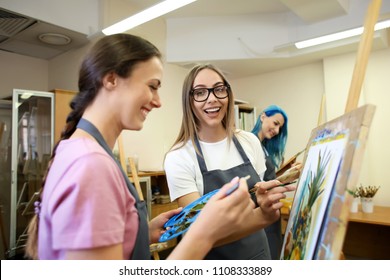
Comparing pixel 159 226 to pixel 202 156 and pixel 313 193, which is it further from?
pixel 313 193

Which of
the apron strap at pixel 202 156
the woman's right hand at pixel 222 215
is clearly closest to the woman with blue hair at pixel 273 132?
the apron strap at pixel 202 156

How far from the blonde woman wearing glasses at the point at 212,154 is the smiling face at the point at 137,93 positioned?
0.45 metres

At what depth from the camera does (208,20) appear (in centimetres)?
366

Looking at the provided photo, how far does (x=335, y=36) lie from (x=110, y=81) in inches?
114

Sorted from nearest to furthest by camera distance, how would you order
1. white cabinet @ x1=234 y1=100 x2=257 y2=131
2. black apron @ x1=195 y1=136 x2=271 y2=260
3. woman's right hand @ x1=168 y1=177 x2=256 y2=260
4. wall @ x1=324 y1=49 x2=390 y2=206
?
1. woman's right hand @ x1=168 y1=177 x2=256 y2=260
2. black apron @ x1=195 y1=136 x2=271 y2=260
3. wall @ x1=324 y1=49 x2=390 y2=206
4. white cabinet @ x1=234 y1=100 x2=257 y2=131

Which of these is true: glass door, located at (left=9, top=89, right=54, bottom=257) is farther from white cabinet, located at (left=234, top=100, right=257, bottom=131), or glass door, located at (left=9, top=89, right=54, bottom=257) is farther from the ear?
the ear

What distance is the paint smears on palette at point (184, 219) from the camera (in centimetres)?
83

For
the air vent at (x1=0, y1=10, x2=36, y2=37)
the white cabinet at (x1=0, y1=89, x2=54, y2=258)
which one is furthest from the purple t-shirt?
the air vent at (x1=0, y1=10, x2=36, y2=37)

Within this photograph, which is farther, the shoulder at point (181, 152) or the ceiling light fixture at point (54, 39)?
the ceiling light fixture at point (54, 39)

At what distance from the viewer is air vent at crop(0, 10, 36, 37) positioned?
266 cm

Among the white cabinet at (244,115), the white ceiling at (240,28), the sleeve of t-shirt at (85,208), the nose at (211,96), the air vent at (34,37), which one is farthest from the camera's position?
the white cabinet at (244,115)

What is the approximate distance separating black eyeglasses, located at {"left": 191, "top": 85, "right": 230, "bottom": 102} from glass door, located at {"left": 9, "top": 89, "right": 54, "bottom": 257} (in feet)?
6.90

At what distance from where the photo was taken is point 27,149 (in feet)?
9.35

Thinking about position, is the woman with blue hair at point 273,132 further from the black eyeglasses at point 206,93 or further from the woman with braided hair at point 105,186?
the woman with braided hair at point 105,186
